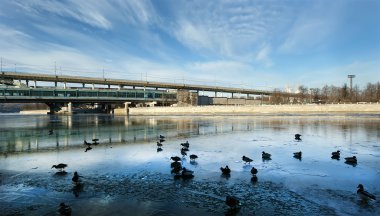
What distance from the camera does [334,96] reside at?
15725 cm

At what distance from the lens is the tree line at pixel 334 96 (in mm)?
134712

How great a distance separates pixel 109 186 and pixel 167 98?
488 feet

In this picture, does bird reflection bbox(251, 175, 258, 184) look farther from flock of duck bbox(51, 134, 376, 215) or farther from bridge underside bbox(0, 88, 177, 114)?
bridge underside bbox(0, 88, 177, 114)

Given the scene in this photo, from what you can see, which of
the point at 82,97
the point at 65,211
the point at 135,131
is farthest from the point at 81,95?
the point at 65,211

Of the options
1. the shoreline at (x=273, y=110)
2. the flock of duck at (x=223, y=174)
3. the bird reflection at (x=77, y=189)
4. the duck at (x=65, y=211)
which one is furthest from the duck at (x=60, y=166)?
the shoreline at (x=273, y=110)

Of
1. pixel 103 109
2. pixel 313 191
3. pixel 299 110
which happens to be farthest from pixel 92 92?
pixel 313 191

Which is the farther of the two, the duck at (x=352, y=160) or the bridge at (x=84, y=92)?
the bridge at (x=84, y=92)

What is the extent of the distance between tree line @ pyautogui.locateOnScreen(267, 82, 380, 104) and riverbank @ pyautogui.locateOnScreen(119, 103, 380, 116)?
34.5 m

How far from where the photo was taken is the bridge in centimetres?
12131

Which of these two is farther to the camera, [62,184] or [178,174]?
[178,174]

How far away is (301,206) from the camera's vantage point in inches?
372

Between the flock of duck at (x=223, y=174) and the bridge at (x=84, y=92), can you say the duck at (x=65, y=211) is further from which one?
the bridge at (x=84, y=92)

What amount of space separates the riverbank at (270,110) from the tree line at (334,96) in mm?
34468

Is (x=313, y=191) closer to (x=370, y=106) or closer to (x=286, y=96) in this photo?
(x=370, y=106)
